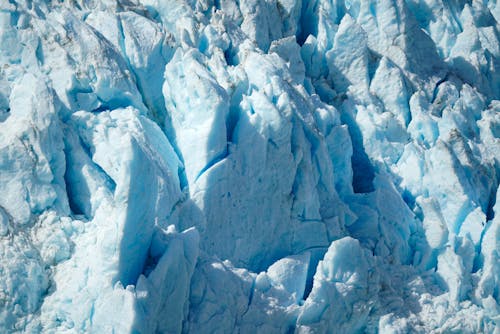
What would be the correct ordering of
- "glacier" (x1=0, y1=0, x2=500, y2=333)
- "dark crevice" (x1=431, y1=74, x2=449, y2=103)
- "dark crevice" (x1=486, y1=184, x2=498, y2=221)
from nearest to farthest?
"glacier" (x1=0, y1=0, x2=500, y2=333)
"dark crevice" (x1=486, y1=184, x2=498, y2=221)
"dark crevice" (x1=431, y1=74, x2=449, y2=103)

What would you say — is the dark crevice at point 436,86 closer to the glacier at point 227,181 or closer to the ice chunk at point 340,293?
the glacier at point 227,181

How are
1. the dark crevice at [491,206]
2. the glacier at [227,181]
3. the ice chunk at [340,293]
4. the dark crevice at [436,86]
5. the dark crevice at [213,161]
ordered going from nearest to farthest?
the glacier at [227,181] → the ice chunk at [340,293] → the dark crevice at [213,161] → the dark crevice at [491,206] → the dark crevice at [436,86]

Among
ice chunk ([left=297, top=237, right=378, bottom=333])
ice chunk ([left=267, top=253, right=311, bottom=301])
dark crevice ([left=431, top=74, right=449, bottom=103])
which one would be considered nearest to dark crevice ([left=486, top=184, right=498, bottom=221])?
dark crevice ([left=431, top=74, right=449, bottom=103])

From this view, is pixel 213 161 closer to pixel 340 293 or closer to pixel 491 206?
pixel 340 293

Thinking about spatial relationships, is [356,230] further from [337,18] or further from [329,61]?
[337,18]

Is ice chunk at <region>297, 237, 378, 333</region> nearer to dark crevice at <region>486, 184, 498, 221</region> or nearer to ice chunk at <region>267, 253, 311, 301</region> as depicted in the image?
ice chunk at <region>267, 253, 311, 301</region>

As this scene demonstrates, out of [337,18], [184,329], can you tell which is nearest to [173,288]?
[184,329]

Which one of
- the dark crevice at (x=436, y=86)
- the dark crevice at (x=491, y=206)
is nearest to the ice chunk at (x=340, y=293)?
the dark crevice at (x=491, y=206)

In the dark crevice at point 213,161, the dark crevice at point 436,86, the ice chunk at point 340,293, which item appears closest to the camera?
the ice chunk at point 340,293
